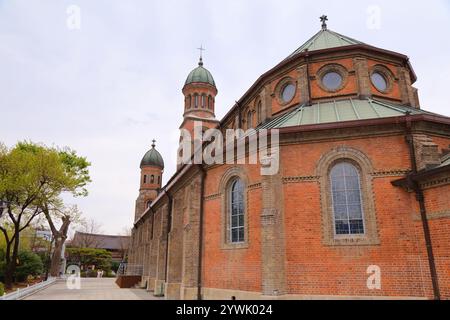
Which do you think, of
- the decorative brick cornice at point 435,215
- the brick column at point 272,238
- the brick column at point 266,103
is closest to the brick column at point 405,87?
the brick column at point 266,103

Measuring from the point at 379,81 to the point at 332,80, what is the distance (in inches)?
80.2

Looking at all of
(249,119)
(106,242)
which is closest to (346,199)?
(249,119)

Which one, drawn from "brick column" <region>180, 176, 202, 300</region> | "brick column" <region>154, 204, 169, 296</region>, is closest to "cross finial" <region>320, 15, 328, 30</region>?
"brick column" <region>180, 176, 202, 300</region>

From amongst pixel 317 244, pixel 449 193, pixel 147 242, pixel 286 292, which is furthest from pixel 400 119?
pixel 147 242

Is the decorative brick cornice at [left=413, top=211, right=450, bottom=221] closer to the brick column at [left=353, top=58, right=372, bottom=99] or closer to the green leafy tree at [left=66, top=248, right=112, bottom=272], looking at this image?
the brick column at [left=353, top=58, right=372, bottom=99]

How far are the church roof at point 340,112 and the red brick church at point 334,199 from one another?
40mm

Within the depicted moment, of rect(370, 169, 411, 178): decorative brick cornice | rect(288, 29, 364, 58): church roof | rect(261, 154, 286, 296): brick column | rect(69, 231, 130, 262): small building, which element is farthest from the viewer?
rect(69, 231, 130, 262): small building

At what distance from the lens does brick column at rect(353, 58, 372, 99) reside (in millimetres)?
13102

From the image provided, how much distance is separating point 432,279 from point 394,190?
265 cm

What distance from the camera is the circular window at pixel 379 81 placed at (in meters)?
13.8

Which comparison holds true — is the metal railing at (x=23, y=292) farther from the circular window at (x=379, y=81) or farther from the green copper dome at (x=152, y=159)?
the green copper dome at (x=152, y=159)

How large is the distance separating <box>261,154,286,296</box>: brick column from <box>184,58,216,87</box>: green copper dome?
2384 cm

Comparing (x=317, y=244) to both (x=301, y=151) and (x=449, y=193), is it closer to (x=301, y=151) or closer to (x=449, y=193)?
(x=301, y=151)

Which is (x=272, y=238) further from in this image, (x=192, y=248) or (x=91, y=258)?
(x=91, y=258)
